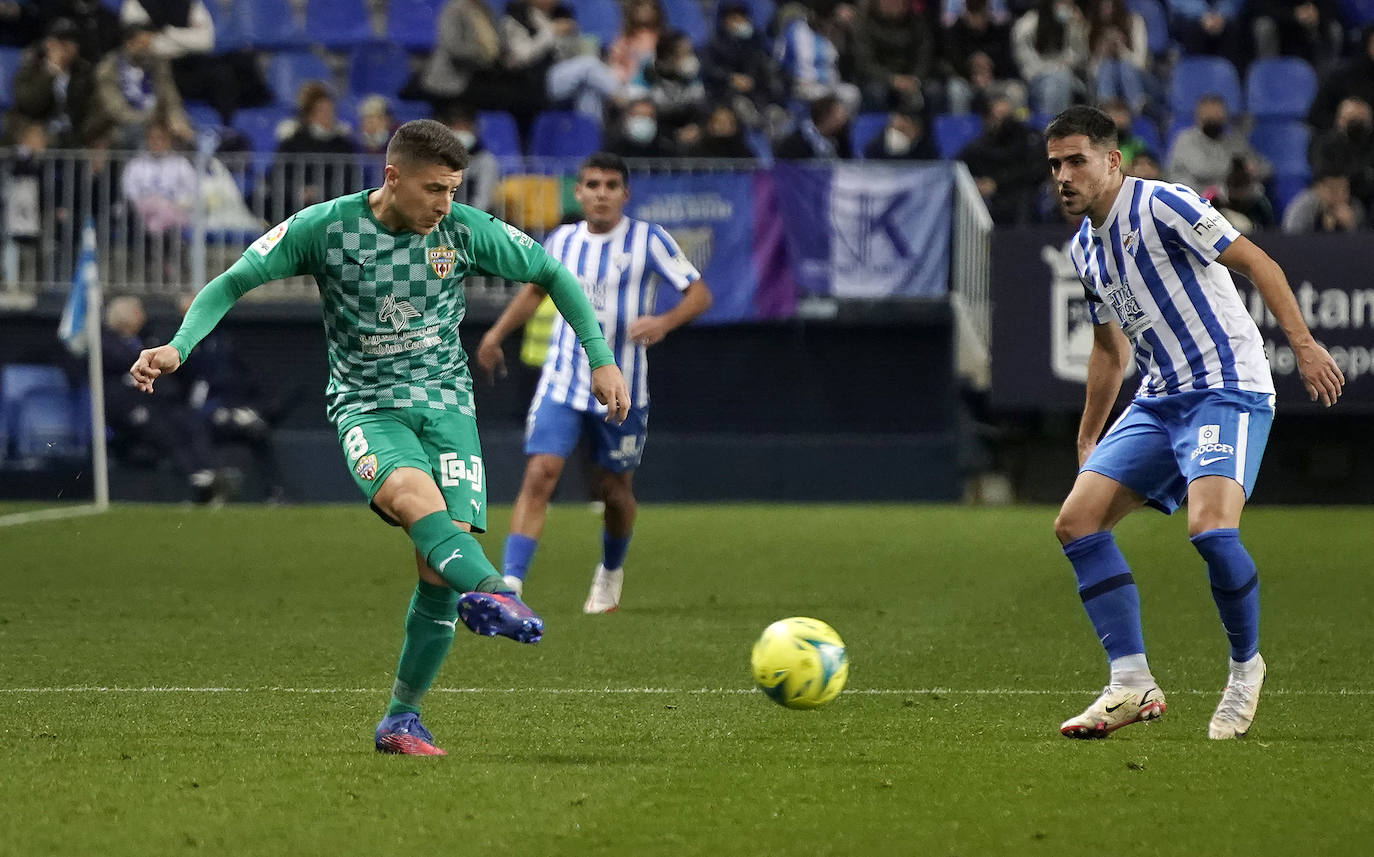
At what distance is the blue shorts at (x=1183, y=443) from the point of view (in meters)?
6.25

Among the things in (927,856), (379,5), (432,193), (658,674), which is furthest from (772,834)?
(379,5)

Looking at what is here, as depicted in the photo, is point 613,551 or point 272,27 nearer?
point 613,551

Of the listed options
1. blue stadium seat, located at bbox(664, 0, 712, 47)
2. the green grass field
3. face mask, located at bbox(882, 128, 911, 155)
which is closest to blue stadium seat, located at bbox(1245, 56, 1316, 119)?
face mask, located at bbox(882, 128, 911, 155)

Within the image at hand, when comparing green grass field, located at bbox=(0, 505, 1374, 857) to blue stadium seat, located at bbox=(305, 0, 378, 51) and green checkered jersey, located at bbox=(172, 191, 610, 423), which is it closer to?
green checkered jersey, located at bbox=(172, 191, 610, 423)

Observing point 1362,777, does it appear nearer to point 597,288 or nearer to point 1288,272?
point 597,288

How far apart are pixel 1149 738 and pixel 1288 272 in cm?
1070

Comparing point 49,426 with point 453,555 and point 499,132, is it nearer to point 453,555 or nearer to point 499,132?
point 499,132

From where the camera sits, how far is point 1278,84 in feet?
66.0

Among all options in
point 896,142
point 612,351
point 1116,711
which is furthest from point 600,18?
point 1116,711

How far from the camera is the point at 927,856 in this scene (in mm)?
4473

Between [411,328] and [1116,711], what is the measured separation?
239cm

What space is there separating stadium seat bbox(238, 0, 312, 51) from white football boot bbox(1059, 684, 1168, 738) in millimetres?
16319

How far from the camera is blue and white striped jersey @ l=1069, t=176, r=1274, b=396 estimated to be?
634cm

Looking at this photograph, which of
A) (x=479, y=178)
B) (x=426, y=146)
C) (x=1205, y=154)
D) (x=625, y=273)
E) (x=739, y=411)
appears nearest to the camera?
(x=426, y=146)
